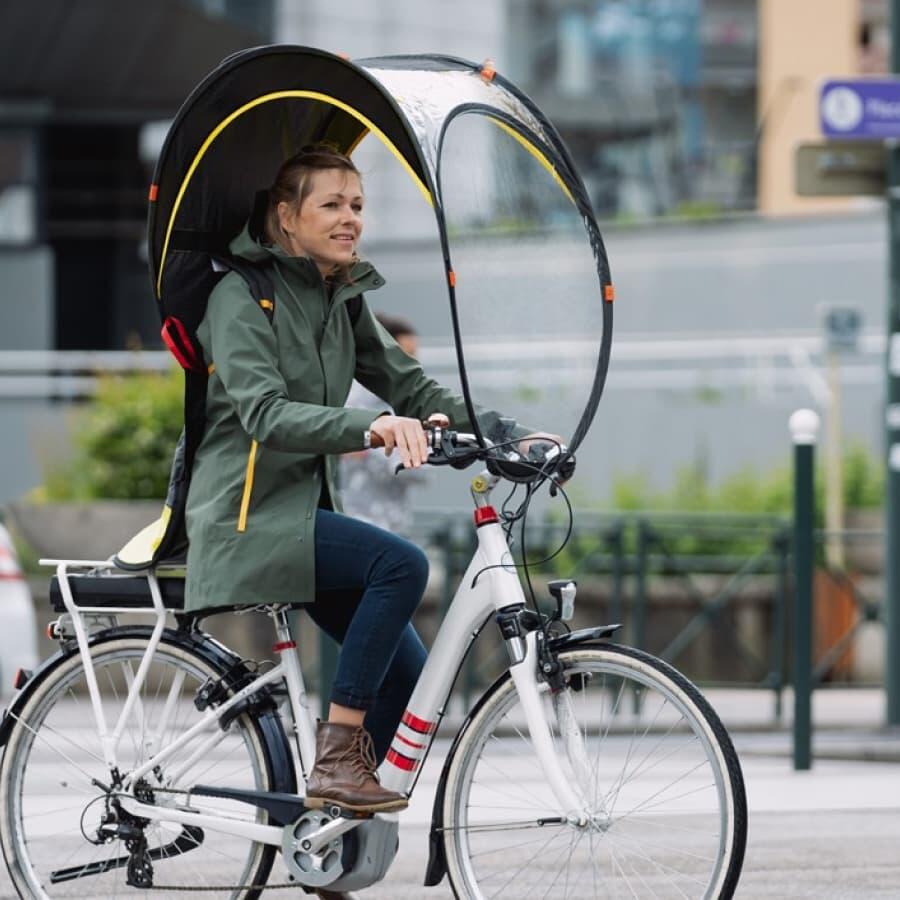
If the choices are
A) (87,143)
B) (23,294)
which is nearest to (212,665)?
(23,294)

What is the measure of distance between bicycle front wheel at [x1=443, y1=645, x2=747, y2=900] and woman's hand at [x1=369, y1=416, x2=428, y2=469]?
1.78 ft

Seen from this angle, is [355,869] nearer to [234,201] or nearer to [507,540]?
[507,540]

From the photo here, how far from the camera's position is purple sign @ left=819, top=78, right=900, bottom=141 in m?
9.59

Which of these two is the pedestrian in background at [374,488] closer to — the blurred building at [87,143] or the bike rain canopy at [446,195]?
the bike rain canopy at [446,195]

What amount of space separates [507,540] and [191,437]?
0.75 m

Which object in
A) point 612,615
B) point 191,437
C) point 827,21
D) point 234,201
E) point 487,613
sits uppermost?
point 827,21

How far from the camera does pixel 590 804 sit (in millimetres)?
4582

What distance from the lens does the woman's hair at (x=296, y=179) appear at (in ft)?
16.3

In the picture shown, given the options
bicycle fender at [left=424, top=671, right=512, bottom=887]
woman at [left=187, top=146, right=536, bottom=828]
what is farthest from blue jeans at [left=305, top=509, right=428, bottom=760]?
bicycle fender at [left=424, top=671, right=512, bottom=887]

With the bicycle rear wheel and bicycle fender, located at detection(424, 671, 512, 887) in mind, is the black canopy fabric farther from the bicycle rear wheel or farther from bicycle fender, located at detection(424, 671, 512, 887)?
the bicycle rear wheel

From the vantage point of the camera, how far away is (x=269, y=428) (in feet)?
15.2

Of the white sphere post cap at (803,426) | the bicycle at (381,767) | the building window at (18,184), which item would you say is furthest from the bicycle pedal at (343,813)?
the building window at (18,184)

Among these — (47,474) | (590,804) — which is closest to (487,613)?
(590,804)

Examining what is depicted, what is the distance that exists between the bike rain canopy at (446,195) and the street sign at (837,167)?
15.3ft
